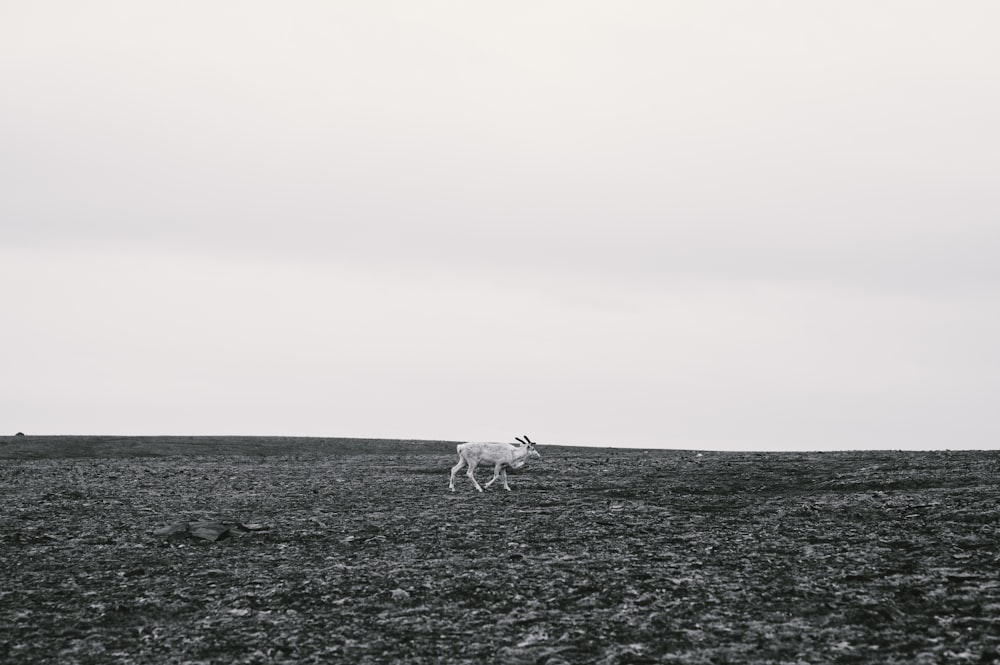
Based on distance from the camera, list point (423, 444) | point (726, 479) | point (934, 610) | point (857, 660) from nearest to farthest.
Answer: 1. point (857, 660)
2. point (934, 610)
3. point (726, 479)
4. point (423, 444)

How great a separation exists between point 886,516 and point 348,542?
11.5m

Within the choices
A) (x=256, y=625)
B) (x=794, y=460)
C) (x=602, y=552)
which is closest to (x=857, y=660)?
(x=602, y=552)

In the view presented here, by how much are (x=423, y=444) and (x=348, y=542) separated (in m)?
36.5

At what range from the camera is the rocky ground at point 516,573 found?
41.0 ft

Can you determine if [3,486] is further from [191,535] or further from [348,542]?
[348,542]

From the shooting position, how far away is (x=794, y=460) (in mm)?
33812

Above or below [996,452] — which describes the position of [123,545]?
below

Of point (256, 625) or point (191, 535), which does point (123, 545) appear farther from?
point (256, 625)

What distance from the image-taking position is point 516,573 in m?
15.9

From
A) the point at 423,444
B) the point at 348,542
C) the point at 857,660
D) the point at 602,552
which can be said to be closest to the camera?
the point at 857,660

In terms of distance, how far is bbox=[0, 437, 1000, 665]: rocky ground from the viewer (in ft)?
41.0

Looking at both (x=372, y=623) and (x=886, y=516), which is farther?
(x=886, y=516)

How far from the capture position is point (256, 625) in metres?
13.7

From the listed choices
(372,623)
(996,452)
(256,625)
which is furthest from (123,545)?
(996,452)
